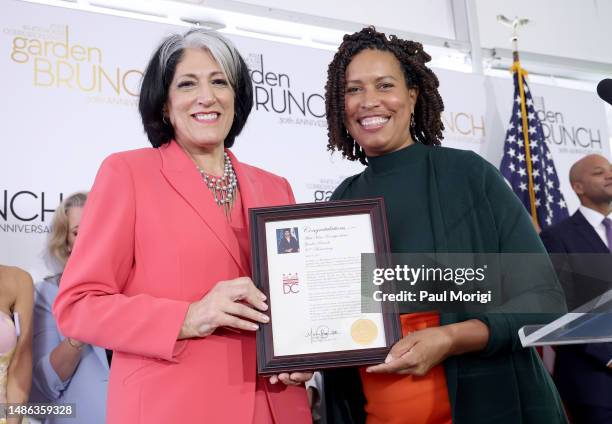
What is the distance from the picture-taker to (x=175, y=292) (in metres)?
1.86

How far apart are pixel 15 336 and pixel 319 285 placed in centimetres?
190

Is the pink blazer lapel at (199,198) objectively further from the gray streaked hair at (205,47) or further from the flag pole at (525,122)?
the flag pole at (525,122)

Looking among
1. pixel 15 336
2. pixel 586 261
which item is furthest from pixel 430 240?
pixel 15 336

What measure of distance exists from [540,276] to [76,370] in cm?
245

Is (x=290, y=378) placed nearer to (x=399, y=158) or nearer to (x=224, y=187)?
(x=224, y=187)

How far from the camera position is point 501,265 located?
1949 mm

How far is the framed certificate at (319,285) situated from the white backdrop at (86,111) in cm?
205

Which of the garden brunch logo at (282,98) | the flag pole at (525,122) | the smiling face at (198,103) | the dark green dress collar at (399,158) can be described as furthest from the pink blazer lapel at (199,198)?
the flag pole at (525,122)

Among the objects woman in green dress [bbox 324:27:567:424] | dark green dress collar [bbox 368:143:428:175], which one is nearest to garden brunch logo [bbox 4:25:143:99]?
woman in green dress [bbox 324:27:567:424]

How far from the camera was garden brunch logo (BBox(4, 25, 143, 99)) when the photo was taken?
367 cm

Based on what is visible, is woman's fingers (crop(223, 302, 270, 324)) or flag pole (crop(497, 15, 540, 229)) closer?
woman's fingers (crop(223, 302, 270, 324))

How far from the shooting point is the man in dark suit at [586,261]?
8.72 feet

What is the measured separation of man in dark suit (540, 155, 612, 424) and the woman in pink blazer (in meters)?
0.95
